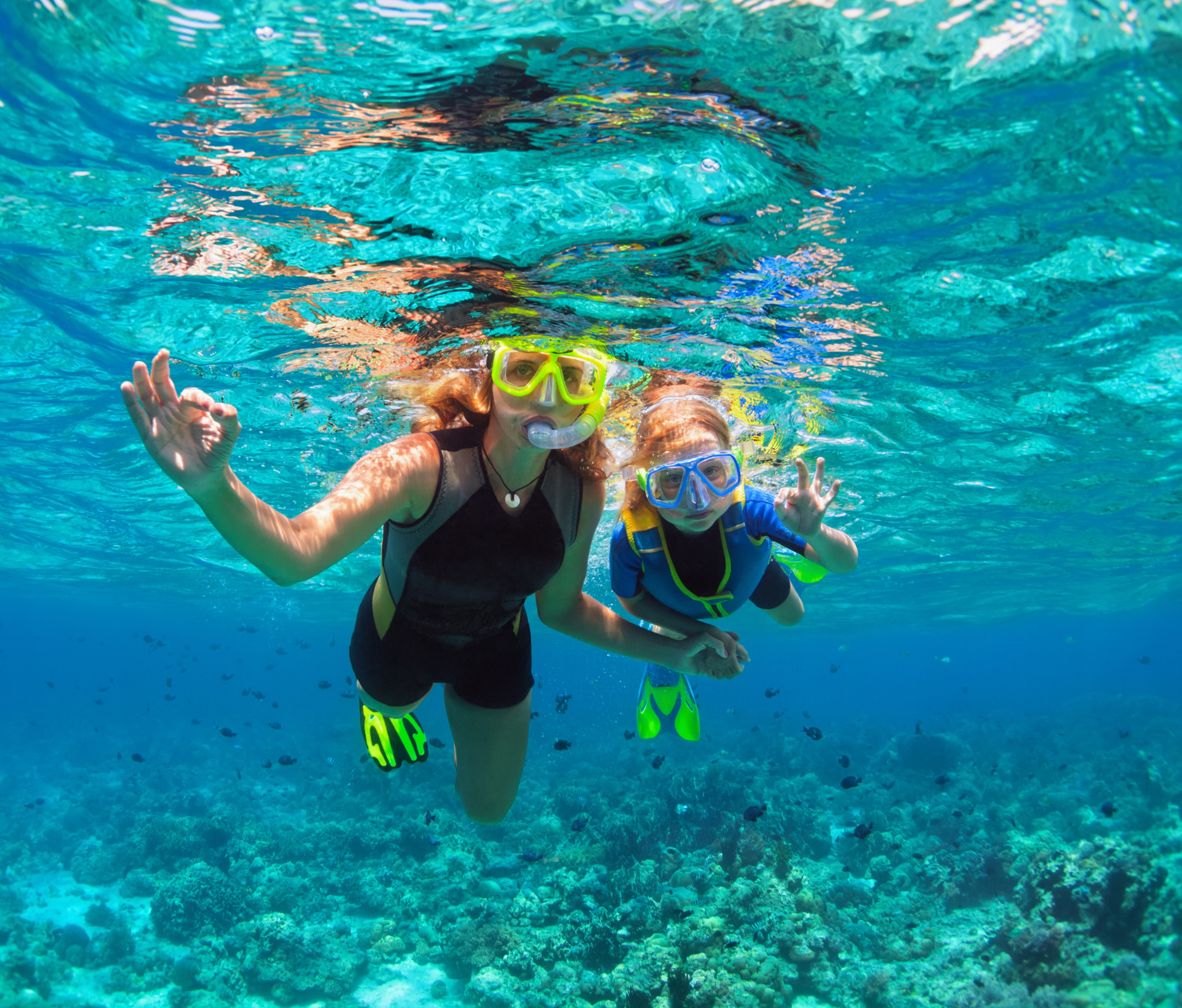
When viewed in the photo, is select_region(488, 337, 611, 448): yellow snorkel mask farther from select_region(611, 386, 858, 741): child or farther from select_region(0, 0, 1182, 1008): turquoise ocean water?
select_region(0, 0, 1182, 1008): turquoise ocean water

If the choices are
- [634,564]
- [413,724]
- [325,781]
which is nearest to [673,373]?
[634,564]

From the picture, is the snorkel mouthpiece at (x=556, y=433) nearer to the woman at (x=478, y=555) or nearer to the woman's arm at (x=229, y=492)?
the woman at (x=478, y=555)

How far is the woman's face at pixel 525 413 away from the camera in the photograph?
14.1 ft

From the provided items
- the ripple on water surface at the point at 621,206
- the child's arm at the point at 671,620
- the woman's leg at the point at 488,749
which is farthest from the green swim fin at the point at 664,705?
the ripple on water surface at the point at 621,206

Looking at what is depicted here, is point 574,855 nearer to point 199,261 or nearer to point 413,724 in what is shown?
point 413,724

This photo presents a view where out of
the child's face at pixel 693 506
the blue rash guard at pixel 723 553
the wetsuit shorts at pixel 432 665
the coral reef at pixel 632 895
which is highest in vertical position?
the child's face at pixel 693 506

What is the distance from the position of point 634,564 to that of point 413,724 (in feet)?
8.26

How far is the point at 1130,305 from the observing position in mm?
8812

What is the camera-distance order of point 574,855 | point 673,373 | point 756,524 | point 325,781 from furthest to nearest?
point 325,781 → point 574,855 → point 673,373 → point 756,524

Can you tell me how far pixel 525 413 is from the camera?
14.1ft

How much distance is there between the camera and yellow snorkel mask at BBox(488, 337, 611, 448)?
14.0 feet

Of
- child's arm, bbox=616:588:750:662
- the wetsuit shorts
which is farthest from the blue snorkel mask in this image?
the wetsuit shorts

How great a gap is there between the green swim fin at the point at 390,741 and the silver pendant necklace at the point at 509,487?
2583 millimetres

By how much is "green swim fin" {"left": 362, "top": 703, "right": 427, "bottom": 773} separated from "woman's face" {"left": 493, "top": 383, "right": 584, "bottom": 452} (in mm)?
2955
